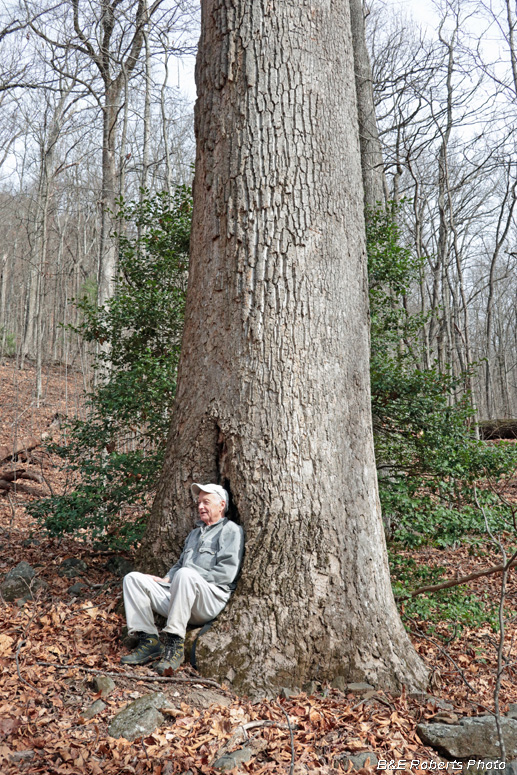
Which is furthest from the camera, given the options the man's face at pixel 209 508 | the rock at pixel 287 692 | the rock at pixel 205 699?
the man's face at pixel 209 508

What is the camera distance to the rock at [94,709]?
3.00 m

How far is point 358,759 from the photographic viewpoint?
2.85 metres

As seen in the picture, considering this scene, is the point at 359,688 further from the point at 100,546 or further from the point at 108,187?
the point at 108,187

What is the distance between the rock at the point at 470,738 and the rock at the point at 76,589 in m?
2.85

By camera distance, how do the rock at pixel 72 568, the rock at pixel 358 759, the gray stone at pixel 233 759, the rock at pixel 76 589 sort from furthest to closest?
the rock at pixel 72 568
the rock at pixel 76 589
the rock at pixel 358 759
the gray stone at pixel 233 759

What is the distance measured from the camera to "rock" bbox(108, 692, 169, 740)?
2.88 meters

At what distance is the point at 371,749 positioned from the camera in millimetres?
2955

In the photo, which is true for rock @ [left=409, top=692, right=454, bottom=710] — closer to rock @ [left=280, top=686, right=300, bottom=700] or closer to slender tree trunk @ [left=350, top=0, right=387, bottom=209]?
rock @ [left=280, top=686, right=300, bottom=700]

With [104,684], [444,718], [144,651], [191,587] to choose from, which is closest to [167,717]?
[104,684]

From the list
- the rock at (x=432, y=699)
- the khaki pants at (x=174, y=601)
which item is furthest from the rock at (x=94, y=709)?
the rock at (x=432, y=699)

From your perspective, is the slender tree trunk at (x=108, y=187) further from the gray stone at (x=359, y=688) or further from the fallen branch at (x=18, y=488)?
the gray stone at (x=359, y=688)

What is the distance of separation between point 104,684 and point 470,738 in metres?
2.12

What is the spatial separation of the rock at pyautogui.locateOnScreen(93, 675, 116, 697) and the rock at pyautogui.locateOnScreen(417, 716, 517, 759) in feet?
5.94

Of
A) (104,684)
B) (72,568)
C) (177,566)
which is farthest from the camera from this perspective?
(72,568)
